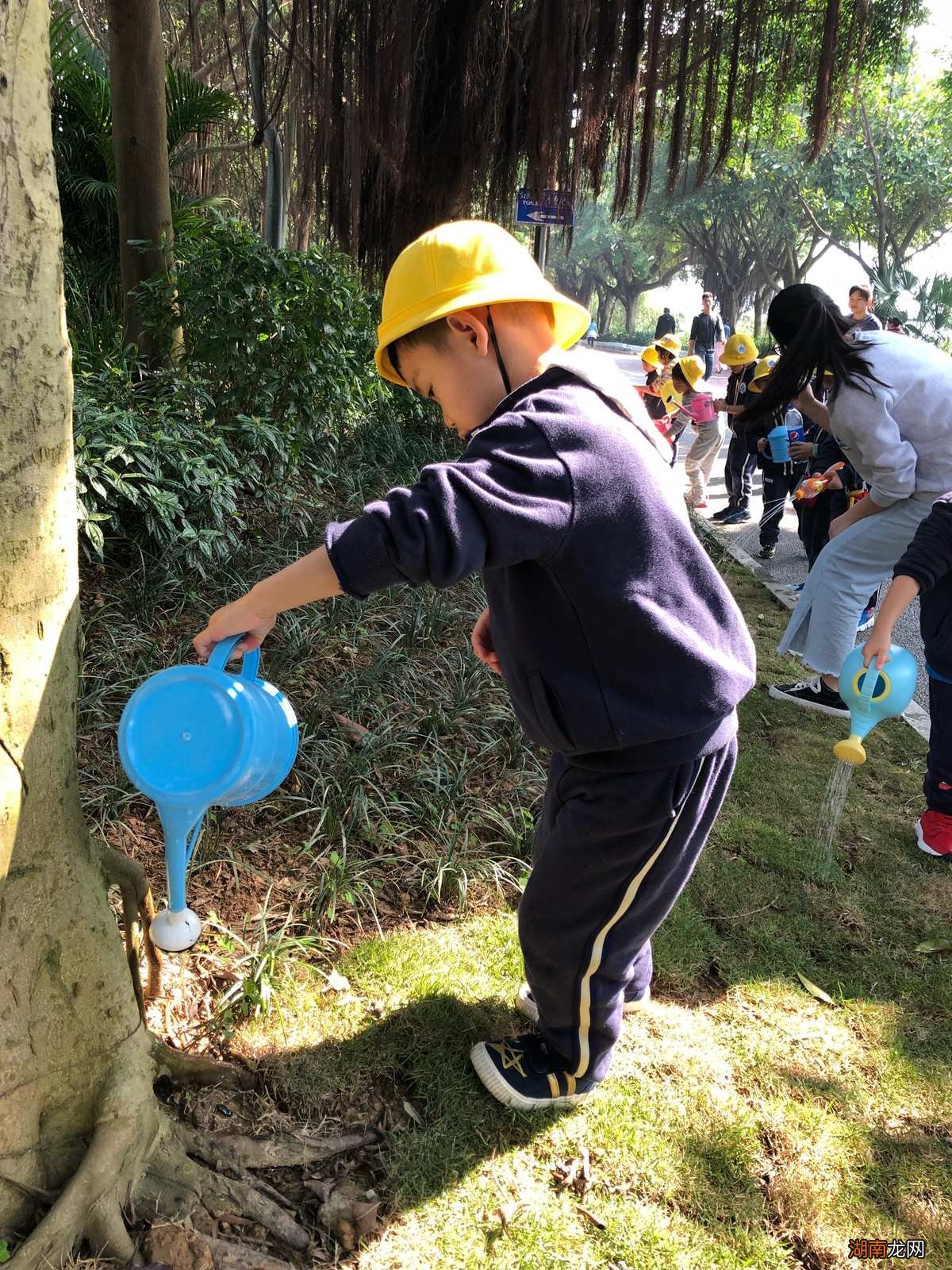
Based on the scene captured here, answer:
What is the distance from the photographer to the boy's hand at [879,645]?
280 cm

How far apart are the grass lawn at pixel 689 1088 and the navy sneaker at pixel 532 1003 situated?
0.12 feet

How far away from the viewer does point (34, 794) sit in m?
1.41

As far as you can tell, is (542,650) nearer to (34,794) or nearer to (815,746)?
(34,794)

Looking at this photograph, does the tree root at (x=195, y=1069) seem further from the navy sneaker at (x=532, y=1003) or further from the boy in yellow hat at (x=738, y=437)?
the boy in yellow hat at (x=738, y=437)

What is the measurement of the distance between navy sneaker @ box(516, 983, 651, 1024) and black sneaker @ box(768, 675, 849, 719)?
2401 mm

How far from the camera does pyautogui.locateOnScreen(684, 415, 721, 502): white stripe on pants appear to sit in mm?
8281

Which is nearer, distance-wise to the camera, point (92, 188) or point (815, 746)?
point (815, 746)

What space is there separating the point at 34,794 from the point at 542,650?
34.5 inches

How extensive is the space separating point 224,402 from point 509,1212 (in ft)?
11.6

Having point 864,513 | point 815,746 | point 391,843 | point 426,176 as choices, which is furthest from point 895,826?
point 426,176

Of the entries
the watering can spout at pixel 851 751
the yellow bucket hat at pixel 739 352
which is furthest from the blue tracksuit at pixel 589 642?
the yellow bucket hat at pixel 739 352

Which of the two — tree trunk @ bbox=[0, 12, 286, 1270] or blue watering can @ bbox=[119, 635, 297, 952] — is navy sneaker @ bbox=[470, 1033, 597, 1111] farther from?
blue watering can @ bbox=[119, 635, 297, 952]

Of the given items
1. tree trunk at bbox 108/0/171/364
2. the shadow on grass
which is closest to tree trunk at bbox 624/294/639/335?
tree trunk at bbox 108/0/171/364

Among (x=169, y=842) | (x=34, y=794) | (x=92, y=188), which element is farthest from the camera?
(x=92, y=188)
